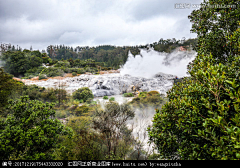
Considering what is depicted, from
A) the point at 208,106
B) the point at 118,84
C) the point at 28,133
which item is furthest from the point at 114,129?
the point at 118,84

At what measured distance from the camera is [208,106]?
7.39ft

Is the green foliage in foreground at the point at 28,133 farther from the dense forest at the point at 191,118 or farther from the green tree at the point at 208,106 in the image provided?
the green tree at the point at 208,106

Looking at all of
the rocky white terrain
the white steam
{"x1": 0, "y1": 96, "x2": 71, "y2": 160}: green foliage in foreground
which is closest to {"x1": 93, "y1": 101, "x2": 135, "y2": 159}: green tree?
{"x1": 0, "y1": 96, "x2": 71, "y2": 160}: green foliage in foreground

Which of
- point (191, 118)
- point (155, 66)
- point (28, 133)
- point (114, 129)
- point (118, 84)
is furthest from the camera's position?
point (155, 66)

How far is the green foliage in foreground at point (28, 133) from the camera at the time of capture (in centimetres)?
374

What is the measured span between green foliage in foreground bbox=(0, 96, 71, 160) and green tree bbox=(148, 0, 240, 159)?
328 cm

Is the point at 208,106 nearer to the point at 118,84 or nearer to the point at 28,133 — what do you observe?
the point at 28,133

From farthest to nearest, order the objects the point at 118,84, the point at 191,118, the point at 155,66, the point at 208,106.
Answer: the point at 155,66 < the point at 118,84 < the point at 191,118 < the point at 208,106

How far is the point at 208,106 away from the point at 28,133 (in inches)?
188

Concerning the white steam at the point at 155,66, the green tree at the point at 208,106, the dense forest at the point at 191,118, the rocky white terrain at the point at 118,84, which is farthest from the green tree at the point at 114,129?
the white steam at the point at 155,66

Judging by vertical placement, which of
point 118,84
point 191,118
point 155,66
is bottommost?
point 118,84

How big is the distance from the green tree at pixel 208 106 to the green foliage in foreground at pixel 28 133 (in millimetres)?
3283

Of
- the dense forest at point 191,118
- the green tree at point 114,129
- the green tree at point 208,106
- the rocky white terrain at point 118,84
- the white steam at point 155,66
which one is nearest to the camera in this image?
the green tree at point 208,106

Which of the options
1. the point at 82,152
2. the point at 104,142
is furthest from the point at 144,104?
the point at 82,152
